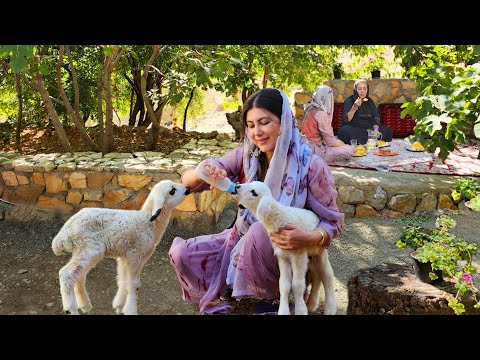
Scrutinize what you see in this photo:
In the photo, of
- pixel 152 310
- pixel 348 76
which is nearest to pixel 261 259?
pixel 152 310

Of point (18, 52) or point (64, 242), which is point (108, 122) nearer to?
point (18, 52)

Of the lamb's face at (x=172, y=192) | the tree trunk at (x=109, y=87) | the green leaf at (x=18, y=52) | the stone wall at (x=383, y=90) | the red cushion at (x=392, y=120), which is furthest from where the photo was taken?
the stone wall at (x=383, y=90)

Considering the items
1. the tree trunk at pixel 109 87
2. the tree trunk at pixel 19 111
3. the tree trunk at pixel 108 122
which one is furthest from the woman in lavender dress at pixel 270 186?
the tree trunk at pixel 19 111

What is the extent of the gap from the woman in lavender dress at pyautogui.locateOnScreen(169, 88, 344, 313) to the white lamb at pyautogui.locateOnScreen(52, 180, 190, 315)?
0.29 m

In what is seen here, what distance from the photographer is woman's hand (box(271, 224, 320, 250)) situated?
2498 millimetres

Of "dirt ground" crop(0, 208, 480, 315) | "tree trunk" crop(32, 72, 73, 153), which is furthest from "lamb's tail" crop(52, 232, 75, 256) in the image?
"tree trunk" crop(32, 72, 73, 153)

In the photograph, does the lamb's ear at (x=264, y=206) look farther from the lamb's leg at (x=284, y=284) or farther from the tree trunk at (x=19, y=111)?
the tree trunk at (x=19, y=111)

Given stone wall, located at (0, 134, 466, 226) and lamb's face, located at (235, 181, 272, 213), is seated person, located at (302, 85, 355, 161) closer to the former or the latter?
stone wall, located at (0, 134, 466, 226)

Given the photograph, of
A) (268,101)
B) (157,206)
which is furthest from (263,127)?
(157,206)

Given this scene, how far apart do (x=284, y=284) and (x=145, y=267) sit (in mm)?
1662

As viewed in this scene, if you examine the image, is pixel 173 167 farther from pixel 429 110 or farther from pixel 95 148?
pixel 429 110

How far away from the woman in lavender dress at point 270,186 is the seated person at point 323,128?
405 cm

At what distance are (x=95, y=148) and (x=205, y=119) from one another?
3228 millimetres

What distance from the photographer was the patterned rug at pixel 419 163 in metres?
6.38
